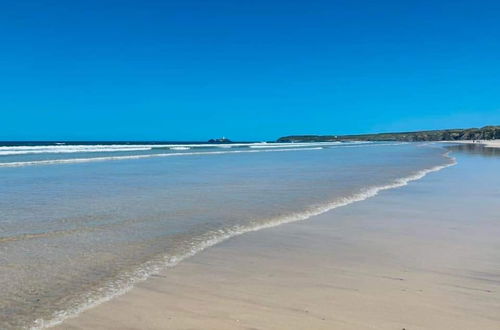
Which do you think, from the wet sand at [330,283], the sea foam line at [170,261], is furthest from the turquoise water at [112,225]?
the wet sand at [330,283]

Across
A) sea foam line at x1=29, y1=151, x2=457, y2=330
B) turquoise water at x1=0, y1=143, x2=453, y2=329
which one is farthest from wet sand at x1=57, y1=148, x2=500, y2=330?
turquoise water at x1=0, y1=143, x2=453, y2=329

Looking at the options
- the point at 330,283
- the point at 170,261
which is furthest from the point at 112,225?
the point at 330,283

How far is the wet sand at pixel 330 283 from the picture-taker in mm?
3779

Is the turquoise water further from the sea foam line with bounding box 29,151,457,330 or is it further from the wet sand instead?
the wet sand

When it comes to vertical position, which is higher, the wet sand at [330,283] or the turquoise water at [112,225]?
the turquoise water at [112,225]

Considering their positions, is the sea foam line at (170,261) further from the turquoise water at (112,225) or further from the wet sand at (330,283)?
the wet sand at (330,283)

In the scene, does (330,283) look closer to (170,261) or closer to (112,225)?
(170,261)

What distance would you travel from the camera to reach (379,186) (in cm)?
1377

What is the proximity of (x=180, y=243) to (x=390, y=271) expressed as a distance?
2992 mm

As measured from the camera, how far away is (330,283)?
4.71 meters

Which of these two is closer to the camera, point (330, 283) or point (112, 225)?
point (330, 283)

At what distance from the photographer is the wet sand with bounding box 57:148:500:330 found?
3.78m

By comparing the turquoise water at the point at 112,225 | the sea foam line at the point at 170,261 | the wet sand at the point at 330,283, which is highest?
the turquoise water at the point at 112,225

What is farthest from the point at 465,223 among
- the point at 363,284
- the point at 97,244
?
the point at 97,244
